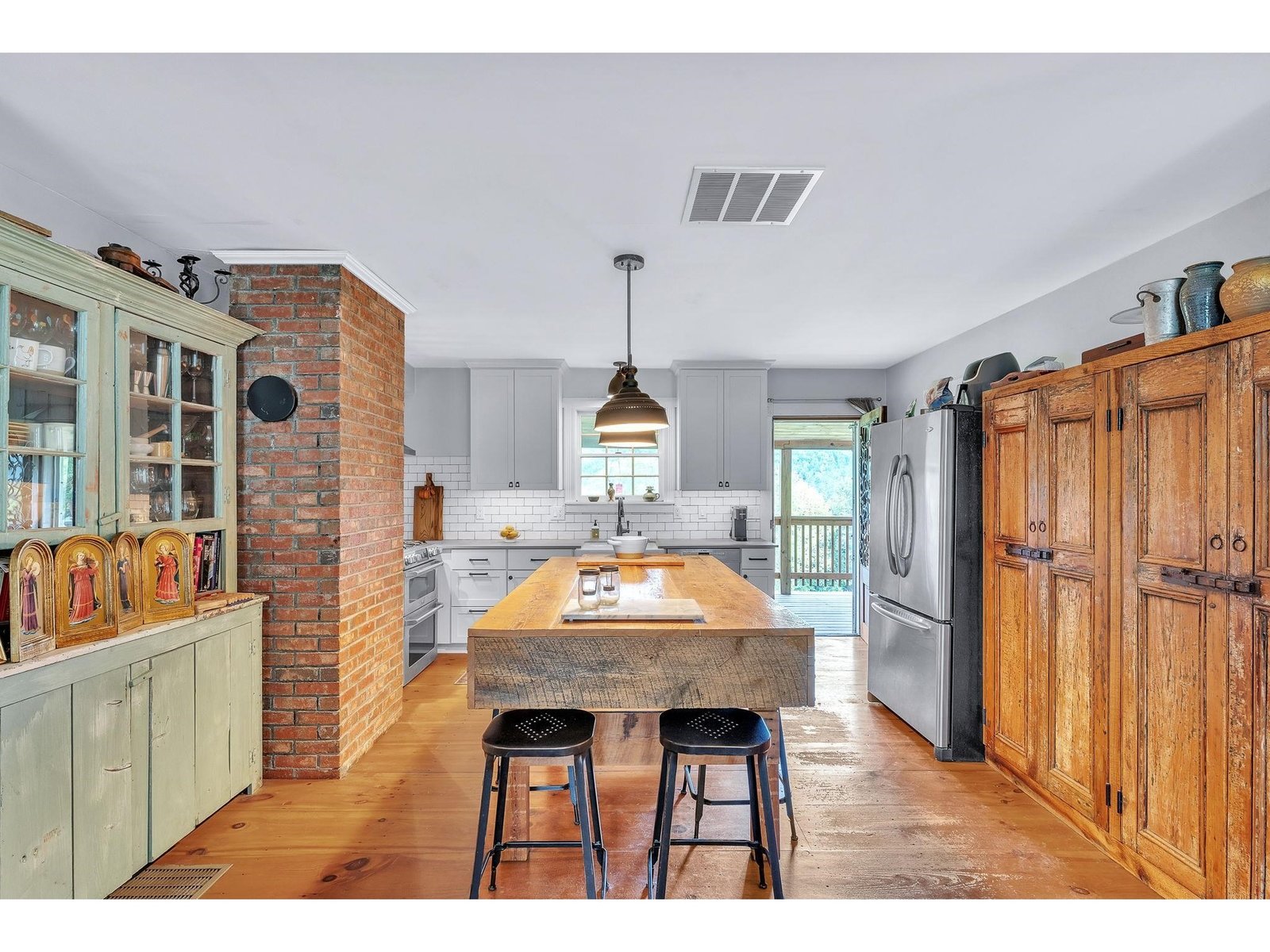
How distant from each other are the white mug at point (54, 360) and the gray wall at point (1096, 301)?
14.1 feet

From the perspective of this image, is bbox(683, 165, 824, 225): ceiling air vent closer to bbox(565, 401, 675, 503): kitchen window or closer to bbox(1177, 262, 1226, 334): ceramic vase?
bbox(1177, 262, 1226, 334): ceramic vase

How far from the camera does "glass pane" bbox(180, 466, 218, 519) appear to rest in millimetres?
2852

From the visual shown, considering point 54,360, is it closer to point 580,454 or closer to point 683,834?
point 683,834

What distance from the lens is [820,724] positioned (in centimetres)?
389

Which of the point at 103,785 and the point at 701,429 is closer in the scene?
the point at 103,785

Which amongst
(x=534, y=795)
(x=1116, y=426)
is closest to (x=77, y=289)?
(x=534, y=795)

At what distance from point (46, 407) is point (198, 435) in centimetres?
78

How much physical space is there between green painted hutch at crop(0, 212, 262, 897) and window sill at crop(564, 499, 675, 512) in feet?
11.2

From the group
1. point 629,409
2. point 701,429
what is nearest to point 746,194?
point 629,409

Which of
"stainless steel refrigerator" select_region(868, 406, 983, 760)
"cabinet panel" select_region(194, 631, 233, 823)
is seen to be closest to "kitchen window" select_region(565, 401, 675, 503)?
"stainless steel refrigerator" select_region(868, 406, 983, 760)

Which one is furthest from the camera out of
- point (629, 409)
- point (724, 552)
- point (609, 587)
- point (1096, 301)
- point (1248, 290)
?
point (724, 552)

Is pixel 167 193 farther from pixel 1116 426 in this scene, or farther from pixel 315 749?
pixel 1116 426

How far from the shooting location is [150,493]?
2625 mm
